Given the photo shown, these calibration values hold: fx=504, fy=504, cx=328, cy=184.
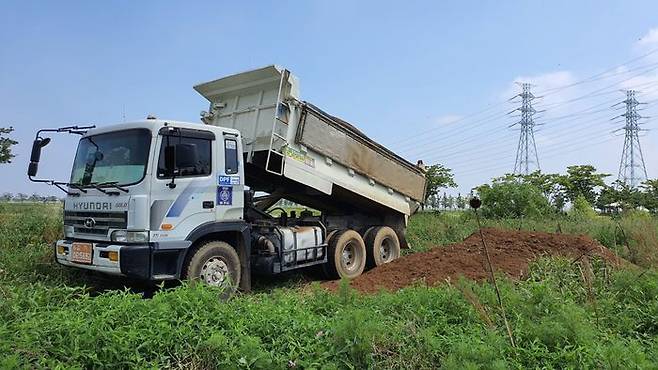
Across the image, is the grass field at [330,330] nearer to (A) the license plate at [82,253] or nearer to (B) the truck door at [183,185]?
(A) the license plate at [82,253]

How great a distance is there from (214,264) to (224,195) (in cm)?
94

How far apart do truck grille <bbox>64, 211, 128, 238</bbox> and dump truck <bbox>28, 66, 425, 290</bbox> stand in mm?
14

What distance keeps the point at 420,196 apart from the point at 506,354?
7.44 meters

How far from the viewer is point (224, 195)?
6922 mm

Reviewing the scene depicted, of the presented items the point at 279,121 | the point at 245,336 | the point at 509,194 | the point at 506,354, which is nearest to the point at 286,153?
the point at 279,121

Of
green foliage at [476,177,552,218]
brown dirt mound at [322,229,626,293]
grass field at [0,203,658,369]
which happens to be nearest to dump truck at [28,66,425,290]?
brown dirt mound at [322,229,626,293]

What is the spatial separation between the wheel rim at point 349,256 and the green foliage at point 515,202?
38.4 feet

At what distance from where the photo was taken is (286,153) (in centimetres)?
776

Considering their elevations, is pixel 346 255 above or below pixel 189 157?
below

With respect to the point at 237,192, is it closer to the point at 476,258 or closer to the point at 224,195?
the point at 224,195

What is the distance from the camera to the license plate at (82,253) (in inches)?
245

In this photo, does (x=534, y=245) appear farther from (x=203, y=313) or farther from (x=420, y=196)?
(x=203, y=313)

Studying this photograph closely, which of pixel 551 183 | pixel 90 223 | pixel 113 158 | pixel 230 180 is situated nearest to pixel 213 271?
pixel 230 180

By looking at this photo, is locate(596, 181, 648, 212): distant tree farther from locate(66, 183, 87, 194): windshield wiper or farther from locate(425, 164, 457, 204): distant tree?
locate(66, 183, 87, 194): windshield wiper
